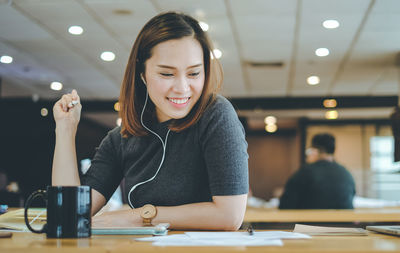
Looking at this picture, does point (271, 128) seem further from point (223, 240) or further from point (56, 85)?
point (223, 240)

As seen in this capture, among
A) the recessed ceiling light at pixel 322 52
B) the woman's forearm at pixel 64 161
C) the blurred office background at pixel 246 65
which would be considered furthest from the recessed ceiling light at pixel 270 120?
the woman's forearm at pixel 64 161

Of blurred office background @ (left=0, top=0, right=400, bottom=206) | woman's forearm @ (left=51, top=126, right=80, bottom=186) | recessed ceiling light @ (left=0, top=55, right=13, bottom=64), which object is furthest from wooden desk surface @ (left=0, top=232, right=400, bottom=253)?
recessed ceiling light @ (left=0, top=55, right=13, bottom=64)

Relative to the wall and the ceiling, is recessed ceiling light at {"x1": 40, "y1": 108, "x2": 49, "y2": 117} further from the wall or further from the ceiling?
the wall

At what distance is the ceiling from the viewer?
476cm

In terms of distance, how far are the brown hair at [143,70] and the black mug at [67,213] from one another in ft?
1.55

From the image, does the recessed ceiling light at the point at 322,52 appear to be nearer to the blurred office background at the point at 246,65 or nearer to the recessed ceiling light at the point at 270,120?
the blurred office background at the point at 246,65

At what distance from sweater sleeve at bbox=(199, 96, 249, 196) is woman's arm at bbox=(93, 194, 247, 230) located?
0.09 ft

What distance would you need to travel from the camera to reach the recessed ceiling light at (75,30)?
210 inches

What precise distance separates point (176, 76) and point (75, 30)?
4388mm

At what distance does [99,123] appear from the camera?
13484 millimetres

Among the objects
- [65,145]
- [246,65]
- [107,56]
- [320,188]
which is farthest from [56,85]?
[65,145]

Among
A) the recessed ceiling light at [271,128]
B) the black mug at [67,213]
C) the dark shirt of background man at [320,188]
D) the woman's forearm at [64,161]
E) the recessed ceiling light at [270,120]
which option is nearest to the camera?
the black mug at [67,213]

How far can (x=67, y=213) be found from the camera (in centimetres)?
100

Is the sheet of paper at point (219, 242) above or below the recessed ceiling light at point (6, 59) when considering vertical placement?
below
